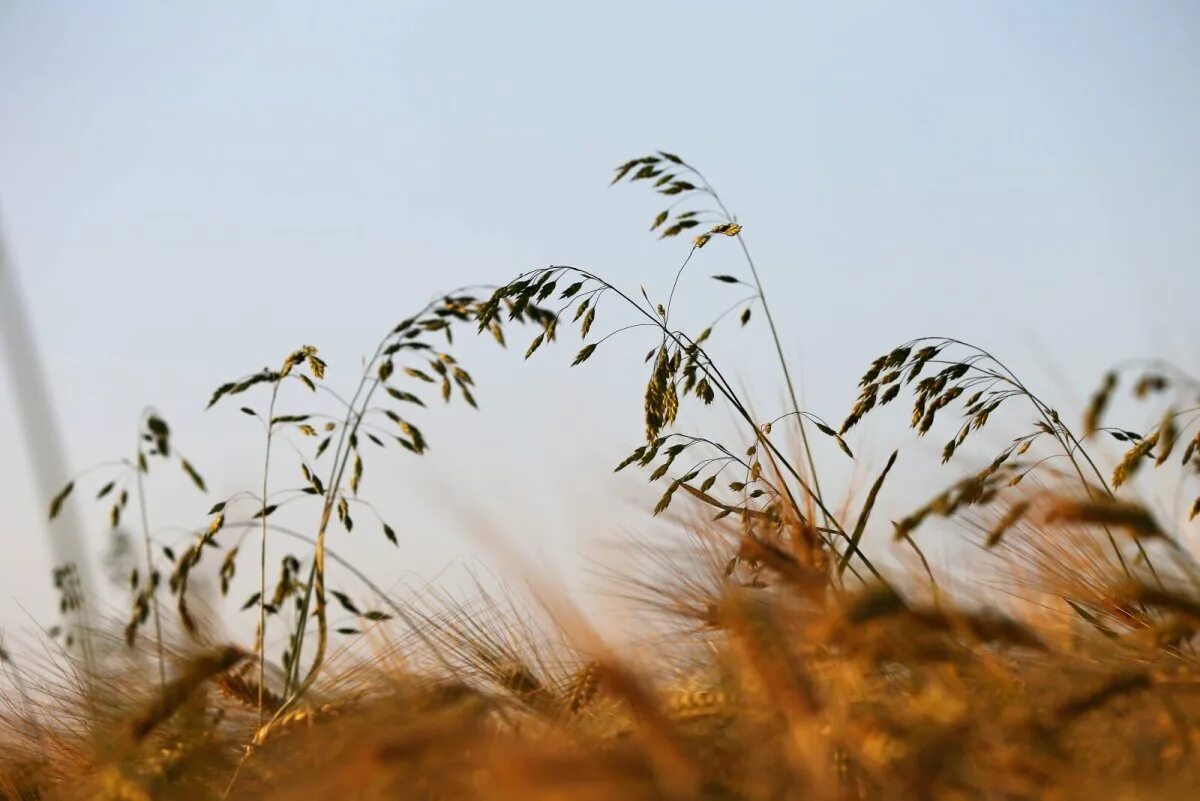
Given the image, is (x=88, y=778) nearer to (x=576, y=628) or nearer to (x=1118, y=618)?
(x=576, y=628)

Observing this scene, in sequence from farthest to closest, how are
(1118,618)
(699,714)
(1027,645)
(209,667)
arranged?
(1118,618)
(209,667)
(699,714)
(1027,645)

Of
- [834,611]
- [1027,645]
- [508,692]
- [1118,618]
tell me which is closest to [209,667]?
[508,692]

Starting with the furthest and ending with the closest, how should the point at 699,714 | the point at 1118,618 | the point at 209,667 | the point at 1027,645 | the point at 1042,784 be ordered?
the point at 1118,618, the point at 209,667, the point at 699,714, the point at 1027,645, the point at 1042,784

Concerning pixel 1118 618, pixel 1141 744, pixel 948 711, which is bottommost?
pixel 1118 618

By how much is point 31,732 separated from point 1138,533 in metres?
1.51

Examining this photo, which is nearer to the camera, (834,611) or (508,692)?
(834,611)

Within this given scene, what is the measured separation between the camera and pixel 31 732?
5.67ft

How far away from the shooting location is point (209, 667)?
1340mm

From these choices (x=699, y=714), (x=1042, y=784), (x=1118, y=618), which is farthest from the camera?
(x=1118, y=618)

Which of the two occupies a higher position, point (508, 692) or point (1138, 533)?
point (1138, 533)

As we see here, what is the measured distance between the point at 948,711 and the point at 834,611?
0.11 metres

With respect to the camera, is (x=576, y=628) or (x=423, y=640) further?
(x=423, y=640)

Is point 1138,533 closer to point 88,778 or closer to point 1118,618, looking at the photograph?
point 1118,618

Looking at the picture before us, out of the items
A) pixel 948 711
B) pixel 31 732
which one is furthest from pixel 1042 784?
pixel 31 732
